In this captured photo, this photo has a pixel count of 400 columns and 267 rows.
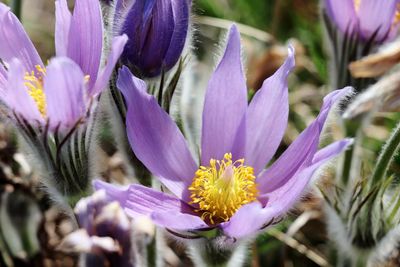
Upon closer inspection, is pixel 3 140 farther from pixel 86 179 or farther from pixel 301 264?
pixel 301 264

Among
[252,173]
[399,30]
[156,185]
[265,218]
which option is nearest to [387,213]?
[252,173]

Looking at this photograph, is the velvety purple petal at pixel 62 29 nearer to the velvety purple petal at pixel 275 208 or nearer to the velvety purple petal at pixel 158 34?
the velvety purple petal at pixel 158 34

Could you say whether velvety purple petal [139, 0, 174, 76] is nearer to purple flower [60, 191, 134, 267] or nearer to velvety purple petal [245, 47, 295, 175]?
velvety purple petal [245, 47, 295, 175]

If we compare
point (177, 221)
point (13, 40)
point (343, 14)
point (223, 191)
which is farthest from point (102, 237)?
point (343, 14)

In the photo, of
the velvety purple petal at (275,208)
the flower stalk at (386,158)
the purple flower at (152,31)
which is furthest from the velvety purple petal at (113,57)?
the flower stalk at (386,158)

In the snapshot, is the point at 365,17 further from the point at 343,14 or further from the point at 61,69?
the point at 61,69

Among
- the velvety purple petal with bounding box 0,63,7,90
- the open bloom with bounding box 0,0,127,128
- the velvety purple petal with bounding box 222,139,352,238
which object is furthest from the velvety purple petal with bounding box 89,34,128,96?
the velvety purple petal with bounding box 222,139,352,238
